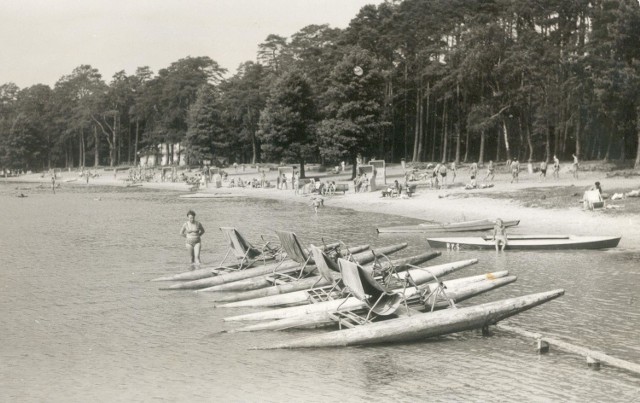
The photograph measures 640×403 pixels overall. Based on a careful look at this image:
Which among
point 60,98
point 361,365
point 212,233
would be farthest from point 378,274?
point 60,98

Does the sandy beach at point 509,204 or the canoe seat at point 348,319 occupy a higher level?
the sandy beach at point 509,204

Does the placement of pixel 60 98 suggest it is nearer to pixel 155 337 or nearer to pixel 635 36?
pixel 635 36

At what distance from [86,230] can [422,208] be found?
20.6 metres

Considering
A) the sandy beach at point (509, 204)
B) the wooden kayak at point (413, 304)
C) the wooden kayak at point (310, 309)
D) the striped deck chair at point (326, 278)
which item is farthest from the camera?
the sandy beach at point (509, 204)

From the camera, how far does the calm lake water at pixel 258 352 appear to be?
11.6 m

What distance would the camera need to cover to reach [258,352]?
13.8 meters

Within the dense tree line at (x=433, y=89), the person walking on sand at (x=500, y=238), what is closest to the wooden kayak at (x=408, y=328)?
the person walking on sand at (x=500, y=238)

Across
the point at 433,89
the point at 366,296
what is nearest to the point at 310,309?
the point at 366,296

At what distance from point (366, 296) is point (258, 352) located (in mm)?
2673

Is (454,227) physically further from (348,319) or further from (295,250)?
(348,319)

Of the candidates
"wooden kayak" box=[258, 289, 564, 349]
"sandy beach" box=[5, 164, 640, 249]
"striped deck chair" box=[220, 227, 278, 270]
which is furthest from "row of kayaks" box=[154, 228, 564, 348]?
"sandy beach" box=[5, 164, 640, 249]

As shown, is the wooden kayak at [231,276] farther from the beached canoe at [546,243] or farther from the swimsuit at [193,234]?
the beached canoe at [546,243]

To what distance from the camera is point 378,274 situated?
1778 cm

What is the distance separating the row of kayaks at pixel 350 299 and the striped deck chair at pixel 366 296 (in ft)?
0.07
